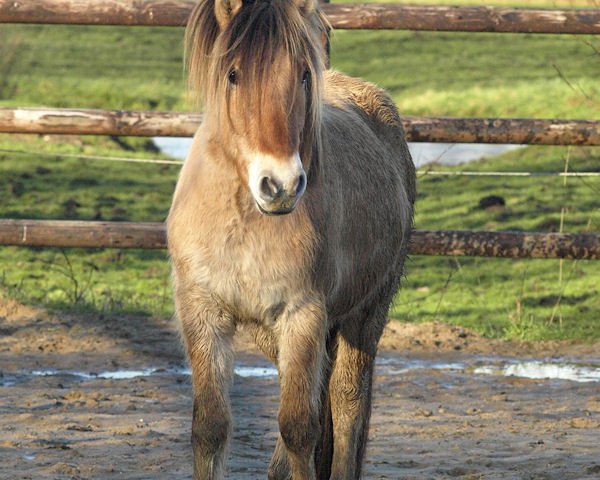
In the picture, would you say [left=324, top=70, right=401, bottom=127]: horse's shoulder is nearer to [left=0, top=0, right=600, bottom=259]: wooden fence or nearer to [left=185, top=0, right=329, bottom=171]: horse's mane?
[left=185, top=0, right=329, bottom=171]: horse's mane

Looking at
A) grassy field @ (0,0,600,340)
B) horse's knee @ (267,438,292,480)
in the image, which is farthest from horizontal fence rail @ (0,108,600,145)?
horse's knee @ (267,438,292,480)

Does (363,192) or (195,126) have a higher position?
(363,192)

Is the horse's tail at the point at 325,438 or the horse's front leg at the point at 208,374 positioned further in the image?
the horse's tail at the point at 325,438

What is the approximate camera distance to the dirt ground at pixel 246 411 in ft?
14.6

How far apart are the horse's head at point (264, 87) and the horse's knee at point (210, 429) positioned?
2.46 ft

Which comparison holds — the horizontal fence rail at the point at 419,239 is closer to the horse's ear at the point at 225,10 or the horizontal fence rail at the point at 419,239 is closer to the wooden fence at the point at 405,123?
the wooden fence at the point at 405,123

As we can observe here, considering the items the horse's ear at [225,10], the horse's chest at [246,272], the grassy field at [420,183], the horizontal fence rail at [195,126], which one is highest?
the horse's ear at [225,10]

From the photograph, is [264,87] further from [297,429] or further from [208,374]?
[297,429]

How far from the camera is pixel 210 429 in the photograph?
3641 mm

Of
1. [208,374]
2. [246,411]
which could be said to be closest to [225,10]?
[208,374]

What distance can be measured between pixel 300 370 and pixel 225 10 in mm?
1167

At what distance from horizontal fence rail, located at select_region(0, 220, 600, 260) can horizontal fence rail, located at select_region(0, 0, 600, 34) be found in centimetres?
121

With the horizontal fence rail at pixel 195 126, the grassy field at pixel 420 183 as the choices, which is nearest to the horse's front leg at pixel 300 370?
the horizontal fence rail at pixel 195 126

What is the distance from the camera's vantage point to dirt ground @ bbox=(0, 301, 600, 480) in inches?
175
